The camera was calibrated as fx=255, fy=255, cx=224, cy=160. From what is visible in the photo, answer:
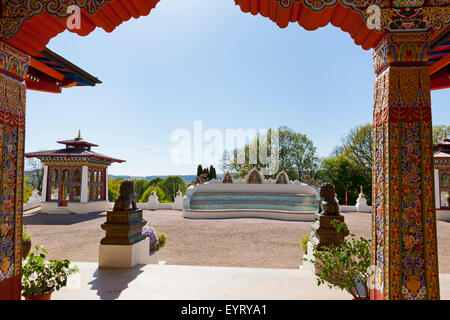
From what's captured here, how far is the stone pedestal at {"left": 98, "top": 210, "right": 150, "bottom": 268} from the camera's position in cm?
454

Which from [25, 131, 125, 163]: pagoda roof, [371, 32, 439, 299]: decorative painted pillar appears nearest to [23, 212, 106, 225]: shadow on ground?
[25, 131, 125, 163]: pagoda roof

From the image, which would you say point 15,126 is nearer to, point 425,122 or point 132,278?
point 132,278

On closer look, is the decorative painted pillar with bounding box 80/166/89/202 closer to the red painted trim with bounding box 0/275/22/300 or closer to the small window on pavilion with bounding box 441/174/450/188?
the red painted trim with bounding box 0/275/22/300

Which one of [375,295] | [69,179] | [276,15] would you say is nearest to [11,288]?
[375,295]

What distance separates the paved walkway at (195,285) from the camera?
3227 millimetres

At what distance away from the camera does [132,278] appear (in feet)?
12.9

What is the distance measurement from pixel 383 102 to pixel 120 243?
4517 millimetres

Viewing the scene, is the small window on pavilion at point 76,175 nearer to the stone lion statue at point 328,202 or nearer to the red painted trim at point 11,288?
the red painted trim at point 11,288

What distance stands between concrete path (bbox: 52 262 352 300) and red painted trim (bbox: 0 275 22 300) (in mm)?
496

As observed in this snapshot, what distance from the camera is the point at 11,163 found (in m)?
2.72

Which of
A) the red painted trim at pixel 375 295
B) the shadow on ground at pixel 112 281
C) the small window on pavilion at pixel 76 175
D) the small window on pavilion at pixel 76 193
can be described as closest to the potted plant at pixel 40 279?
the shadow on ground at pixel 112 281

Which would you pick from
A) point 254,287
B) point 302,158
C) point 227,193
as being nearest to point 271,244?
point 254,287

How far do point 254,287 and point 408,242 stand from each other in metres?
2.00

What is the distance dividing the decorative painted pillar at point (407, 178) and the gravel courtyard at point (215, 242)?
397 centimetres
